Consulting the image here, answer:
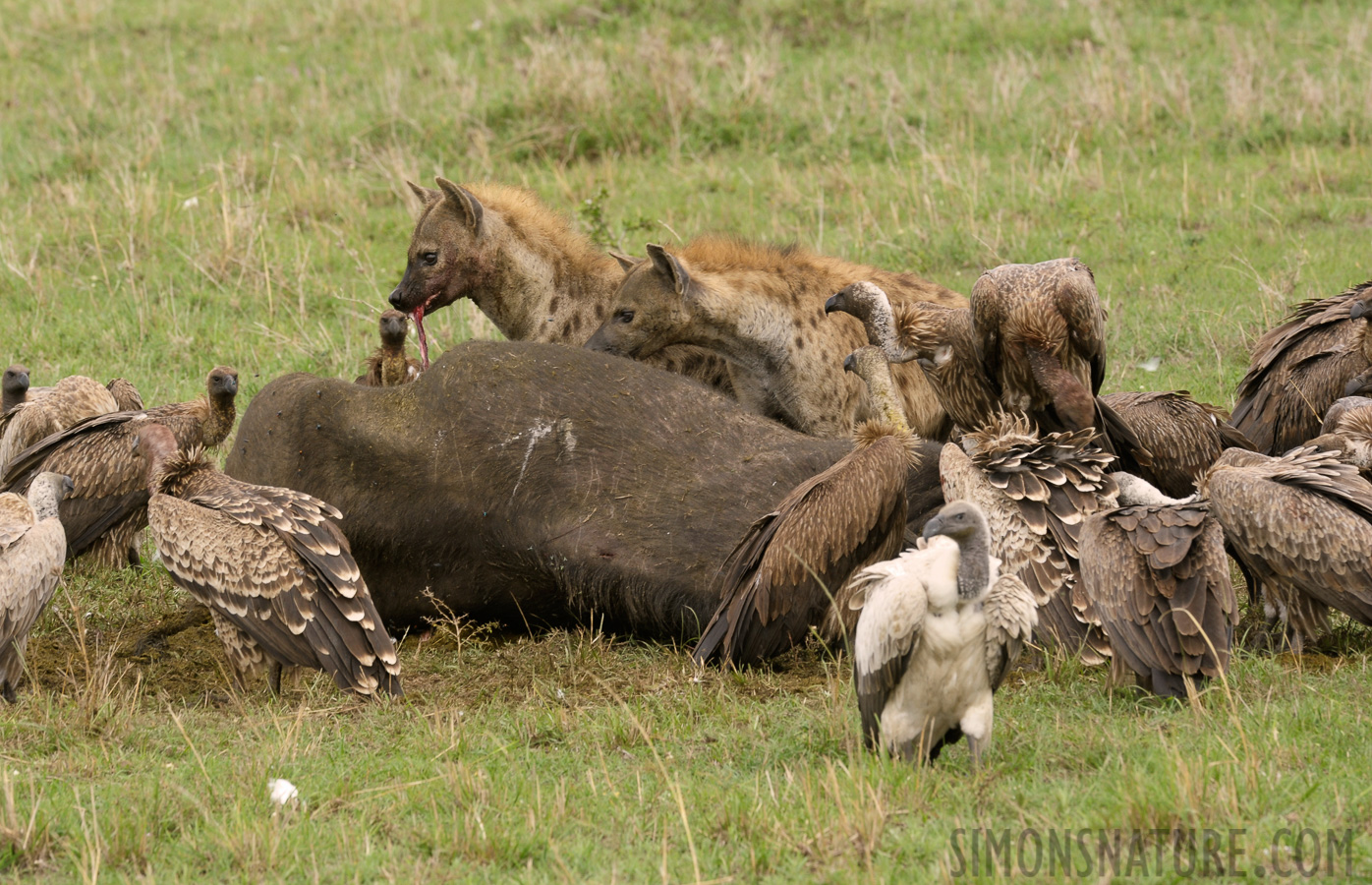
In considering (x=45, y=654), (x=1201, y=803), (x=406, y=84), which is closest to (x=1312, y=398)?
(x=1201, y=803)

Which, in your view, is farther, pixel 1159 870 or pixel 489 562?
pixel 489 562

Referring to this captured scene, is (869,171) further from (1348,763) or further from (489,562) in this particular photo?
(1348,763)

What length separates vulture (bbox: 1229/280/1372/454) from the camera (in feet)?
23.7

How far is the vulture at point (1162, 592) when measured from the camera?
4953 millimetres

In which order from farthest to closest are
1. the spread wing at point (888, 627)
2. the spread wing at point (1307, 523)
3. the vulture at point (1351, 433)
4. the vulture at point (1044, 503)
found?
1. the vulture at point (1351, 433)
2. the vulture at point (1044, 503)
3. the spread wing at point (1307, 523)
4. the spread wing at point (888, 627)

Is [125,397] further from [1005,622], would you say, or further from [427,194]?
[1005,622]

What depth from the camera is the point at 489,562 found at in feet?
21.0

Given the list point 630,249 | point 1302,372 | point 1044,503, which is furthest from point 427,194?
point 1302,372

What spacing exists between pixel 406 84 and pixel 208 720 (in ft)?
32.5

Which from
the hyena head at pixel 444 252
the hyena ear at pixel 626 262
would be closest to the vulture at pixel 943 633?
the hyena ear at pixel 626 262

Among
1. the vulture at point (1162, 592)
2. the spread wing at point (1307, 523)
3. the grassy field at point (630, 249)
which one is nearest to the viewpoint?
the grassy field at point (630, 249)

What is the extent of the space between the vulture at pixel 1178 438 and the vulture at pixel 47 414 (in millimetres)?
5149

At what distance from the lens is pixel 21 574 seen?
5.65m

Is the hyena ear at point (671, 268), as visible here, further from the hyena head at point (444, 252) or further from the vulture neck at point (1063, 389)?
the vulture neck at point (1063, 389)
